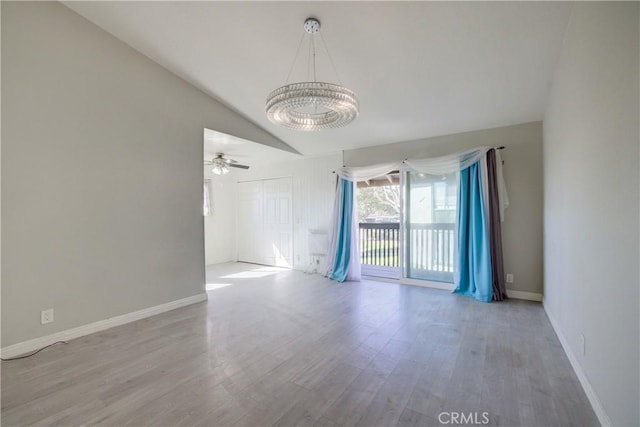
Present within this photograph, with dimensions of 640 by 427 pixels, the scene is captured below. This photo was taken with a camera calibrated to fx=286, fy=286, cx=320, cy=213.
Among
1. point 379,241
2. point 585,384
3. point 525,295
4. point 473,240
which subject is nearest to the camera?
point 585,384

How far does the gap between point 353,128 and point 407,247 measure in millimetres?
2129

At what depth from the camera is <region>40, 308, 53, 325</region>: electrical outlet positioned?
266 cm

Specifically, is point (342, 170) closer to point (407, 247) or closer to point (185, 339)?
point (407, 247)

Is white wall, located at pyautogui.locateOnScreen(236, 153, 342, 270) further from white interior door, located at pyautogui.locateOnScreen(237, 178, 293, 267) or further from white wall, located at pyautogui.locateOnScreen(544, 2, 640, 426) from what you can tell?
white wall, located at pyautogui.locateOnScreen(544, 2, 640, 426)

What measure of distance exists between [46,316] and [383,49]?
4096 mm

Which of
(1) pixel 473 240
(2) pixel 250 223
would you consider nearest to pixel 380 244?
(1) pixel 473 240

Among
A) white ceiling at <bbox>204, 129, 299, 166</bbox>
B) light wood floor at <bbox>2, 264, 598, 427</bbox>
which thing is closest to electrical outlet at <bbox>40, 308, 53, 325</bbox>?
light wood floor at <bbox>2, 264, 598, 427</bbox>

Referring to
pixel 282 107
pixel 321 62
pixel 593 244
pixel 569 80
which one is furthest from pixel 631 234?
pixel 321 62

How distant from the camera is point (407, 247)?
15.6ft

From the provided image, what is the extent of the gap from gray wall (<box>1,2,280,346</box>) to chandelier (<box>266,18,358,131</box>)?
1.86 meters

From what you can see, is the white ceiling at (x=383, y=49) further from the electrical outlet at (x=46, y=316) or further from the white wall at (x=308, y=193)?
the electrical outlet at (x=46, y=316)

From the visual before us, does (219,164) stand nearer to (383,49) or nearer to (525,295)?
(383,49)

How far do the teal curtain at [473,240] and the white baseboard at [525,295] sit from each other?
1.27ft

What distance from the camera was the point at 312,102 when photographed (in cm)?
221
